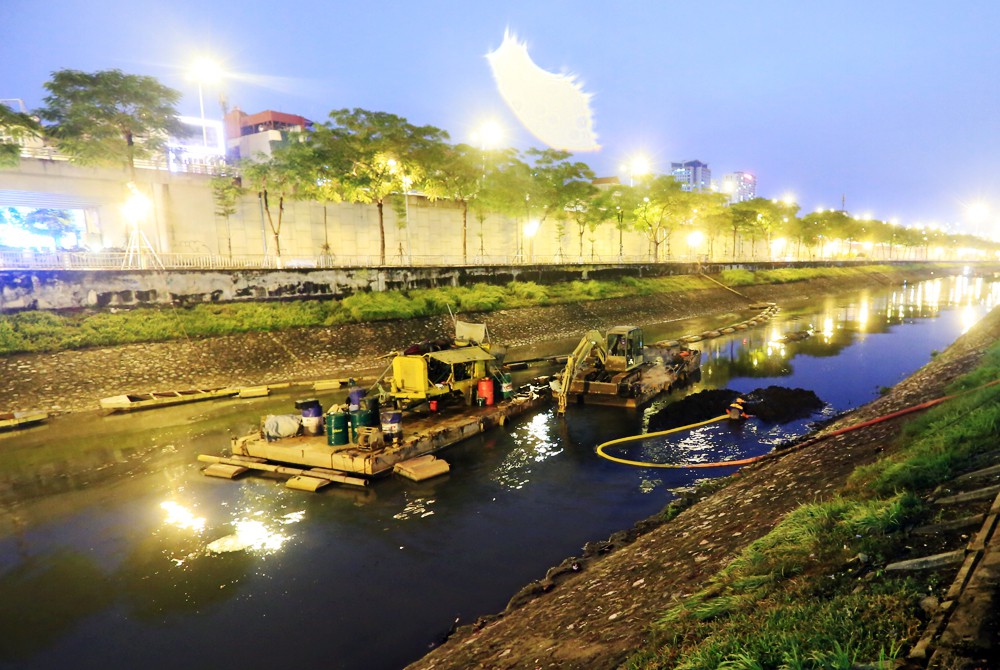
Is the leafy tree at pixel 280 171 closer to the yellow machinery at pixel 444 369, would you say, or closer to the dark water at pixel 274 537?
the yellow machinery at pixel 444 369

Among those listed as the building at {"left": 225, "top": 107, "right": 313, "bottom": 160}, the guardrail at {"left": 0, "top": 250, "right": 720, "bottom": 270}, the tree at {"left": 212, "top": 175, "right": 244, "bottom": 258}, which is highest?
the building at {"left": 225, "top": 107, "right": 313, "bottom": 160}

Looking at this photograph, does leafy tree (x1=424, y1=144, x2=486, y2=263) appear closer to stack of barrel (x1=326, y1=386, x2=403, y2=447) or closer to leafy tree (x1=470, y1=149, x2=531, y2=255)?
leafy tree (x1=470, y1=149, x2=531, y2=255)

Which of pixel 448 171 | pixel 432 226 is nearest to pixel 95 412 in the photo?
pixel 448 171

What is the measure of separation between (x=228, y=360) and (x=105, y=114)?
58.0ft

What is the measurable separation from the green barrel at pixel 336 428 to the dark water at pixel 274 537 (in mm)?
1947

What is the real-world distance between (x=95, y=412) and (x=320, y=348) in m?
11.1

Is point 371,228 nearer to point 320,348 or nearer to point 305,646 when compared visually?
point 320,348

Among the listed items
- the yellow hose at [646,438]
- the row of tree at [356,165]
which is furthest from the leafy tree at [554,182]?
the yellow hose at [646,438]

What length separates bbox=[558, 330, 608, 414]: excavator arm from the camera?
22.6 metres

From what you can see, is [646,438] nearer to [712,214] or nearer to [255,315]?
[255,315]

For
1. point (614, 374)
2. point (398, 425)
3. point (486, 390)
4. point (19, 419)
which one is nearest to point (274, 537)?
point (398, 425)

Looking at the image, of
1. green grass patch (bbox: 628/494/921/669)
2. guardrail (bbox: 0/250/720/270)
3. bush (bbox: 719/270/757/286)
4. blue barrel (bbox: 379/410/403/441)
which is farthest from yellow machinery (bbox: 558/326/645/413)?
bush (bbox: 719/270/757/286)

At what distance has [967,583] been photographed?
455 cm

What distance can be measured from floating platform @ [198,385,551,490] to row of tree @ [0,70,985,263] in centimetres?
2281
